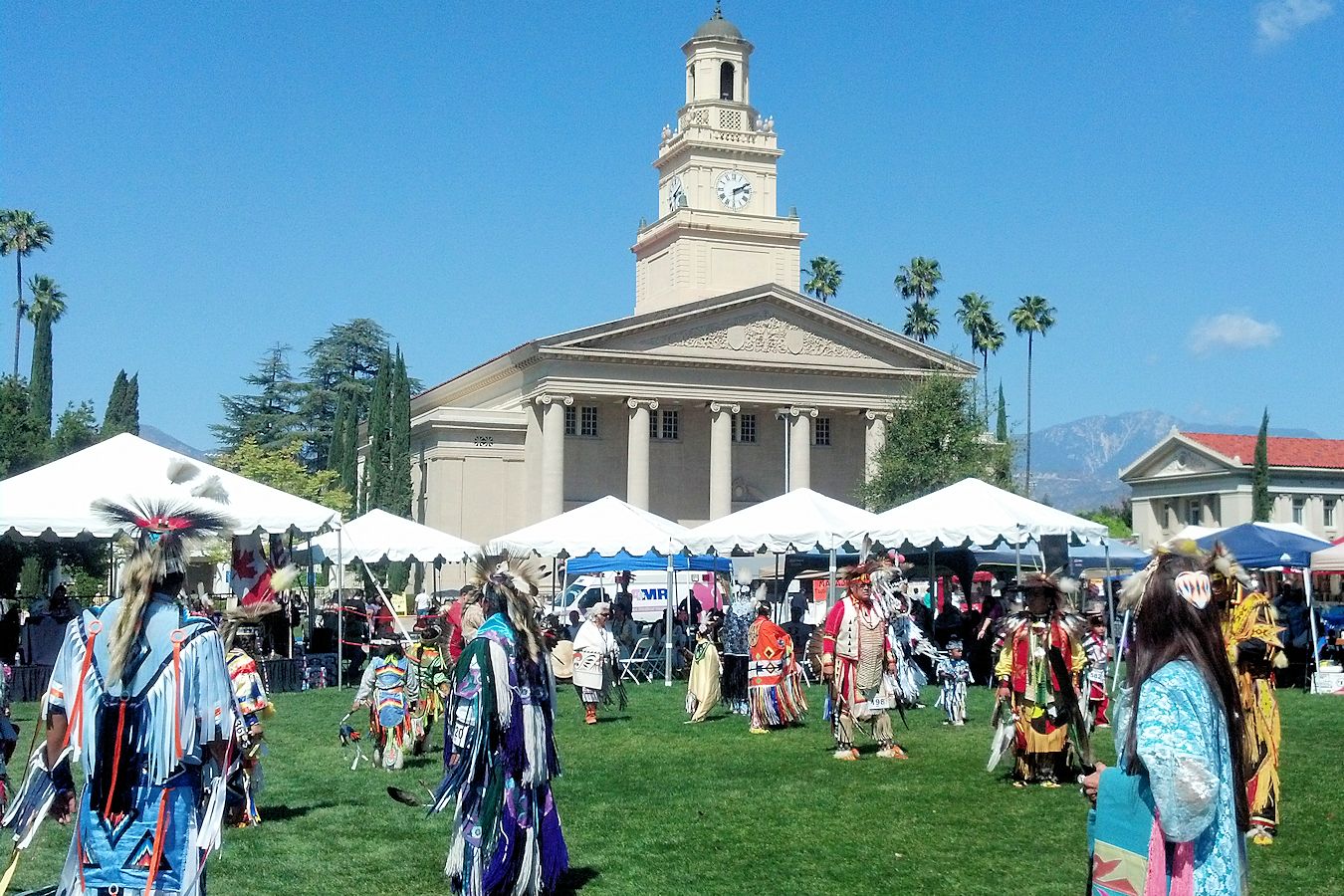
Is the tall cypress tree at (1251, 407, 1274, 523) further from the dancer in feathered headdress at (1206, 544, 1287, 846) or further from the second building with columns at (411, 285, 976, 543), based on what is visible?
the dancer in feathered headdress at (1206, 544, 1287, 846)

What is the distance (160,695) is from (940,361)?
54770mm

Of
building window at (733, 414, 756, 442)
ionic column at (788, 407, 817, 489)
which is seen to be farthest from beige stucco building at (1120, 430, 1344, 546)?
building window at (733, 414, 756, 442)

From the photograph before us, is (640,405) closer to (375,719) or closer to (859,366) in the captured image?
(859,366)

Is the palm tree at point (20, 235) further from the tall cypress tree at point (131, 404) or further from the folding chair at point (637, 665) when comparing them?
the folding chair at point (637, 665)

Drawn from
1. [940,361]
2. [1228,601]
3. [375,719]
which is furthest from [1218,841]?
[940,361]

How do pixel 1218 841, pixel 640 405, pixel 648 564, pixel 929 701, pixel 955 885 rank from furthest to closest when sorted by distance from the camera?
1. pixel 640 405
2. pixel 648 564
3. pixel 929 701
4. pixel 955 885
5. pixel 1218 841

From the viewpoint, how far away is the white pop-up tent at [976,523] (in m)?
20.7

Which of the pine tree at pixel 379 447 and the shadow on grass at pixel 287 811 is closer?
the shadow on grass at pixel 287 811

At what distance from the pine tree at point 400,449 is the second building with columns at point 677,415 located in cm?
100

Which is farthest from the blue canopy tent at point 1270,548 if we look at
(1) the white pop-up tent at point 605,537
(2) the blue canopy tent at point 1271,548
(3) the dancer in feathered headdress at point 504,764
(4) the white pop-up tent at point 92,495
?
(3) the dancer in feathered headdress at point 504,764

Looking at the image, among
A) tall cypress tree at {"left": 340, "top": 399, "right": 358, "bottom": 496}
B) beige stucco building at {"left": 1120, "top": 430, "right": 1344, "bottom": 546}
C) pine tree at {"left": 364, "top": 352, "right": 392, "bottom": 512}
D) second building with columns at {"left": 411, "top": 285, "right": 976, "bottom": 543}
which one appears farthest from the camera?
beige stucco building at {"left": 1120, "top": 430, "right": 1344, "bottom": 546}

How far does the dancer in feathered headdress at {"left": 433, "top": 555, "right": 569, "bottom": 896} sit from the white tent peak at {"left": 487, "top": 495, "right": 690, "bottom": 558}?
1608 centimetres

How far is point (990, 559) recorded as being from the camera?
37.3 meters

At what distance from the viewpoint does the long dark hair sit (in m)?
4.18
